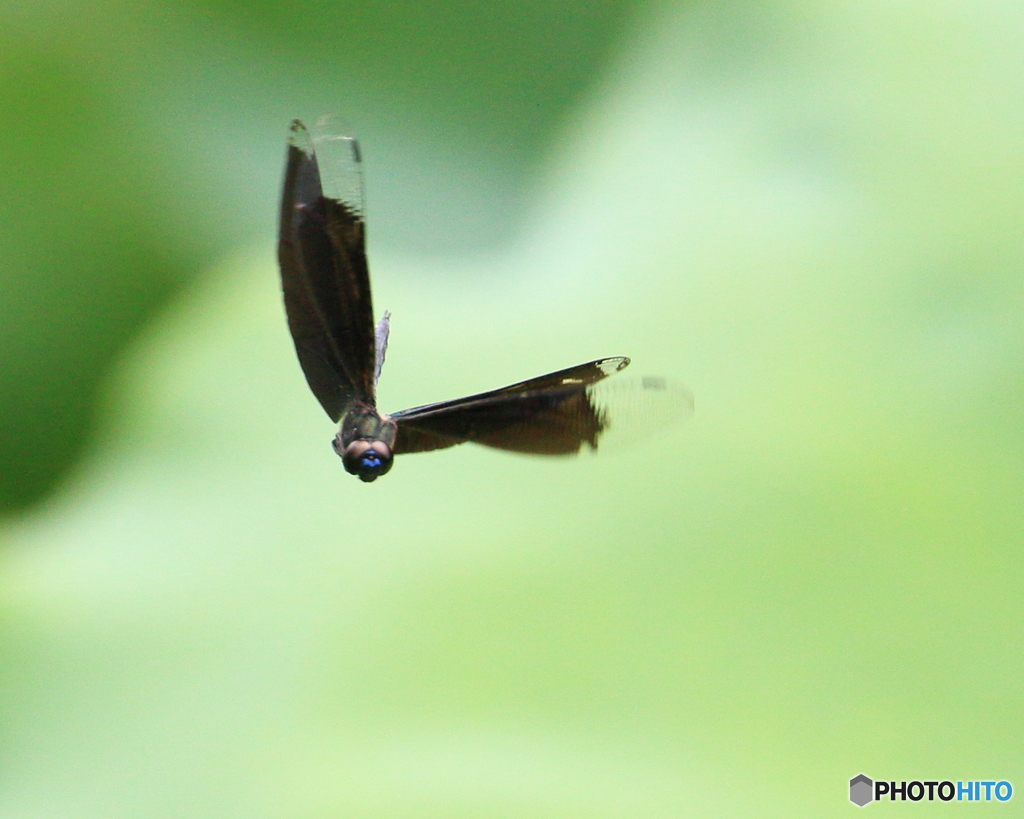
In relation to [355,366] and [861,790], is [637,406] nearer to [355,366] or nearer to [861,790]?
[355,366]

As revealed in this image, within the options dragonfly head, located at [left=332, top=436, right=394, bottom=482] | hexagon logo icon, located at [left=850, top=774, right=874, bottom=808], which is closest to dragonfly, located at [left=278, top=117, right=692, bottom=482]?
dragonfly head, located at [left=332, top=436, right=394, bottom=482]

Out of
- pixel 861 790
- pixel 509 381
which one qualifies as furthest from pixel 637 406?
pixel 509 381

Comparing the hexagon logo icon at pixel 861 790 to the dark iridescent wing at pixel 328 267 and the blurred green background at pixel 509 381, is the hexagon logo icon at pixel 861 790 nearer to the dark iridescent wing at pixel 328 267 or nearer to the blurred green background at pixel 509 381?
the blurred green background at pixel 509 381

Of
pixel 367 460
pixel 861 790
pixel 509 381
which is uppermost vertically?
pixel 509 381

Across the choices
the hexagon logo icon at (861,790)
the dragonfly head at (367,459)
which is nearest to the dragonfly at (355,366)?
the dragonfly head at (367,459)

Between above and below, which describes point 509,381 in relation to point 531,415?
above

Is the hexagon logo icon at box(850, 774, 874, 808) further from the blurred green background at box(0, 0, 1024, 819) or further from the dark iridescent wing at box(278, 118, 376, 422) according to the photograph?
the dark iridescent wing at box(278, 118, 376, 422)

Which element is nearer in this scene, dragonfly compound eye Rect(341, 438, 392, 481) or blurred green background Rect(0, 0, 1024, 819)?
dragonfly compound eye Rect(341, 438, 392, 481)
